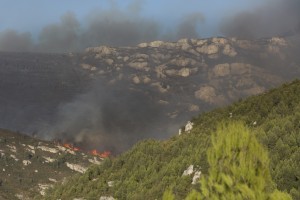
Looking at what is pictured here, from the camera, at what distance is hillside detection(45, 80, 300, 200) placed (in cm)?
7594

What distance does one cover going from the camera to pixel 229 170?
2303cm

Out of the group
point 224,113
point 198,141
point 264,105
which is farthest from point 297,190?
point 224,113

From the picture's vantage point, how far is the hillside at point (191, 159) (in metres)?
75.9

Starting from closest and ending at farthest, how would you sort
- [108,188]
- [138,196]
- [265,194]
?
[265,194] → [138,196] → [108,188]

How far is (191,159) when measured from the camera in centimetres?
9544

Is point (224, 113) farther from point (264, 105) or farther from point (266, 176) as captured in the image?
point (266, 176)

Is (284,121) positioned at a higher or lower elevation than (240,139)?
higher

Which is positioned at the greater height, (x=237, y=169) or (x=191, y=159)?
(x=191, y=159)

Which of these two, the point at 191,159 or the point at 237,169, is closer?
the point at 237,169

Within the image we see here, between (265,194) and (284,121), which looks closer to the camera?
(265,194)

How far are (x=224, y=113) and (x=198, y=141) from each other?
29.0 meters

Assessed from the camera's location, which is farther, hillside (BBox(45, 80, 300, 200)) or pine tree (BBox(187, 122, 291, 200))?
hillside (BBox(45, 80, 300, 200))

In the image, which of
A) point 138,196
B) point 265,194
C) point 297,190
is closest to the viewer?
point 265,194

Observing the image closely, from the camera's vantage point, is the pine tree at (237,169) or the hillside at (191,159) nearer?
the pine tree at (237,169)
